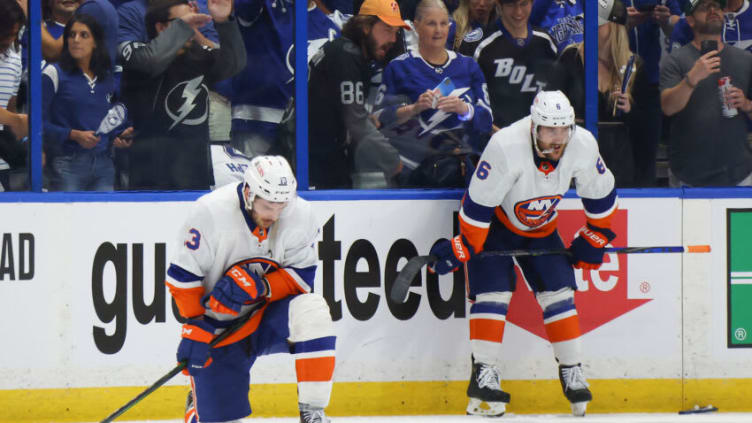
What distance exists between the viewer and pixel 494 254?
4.73 m

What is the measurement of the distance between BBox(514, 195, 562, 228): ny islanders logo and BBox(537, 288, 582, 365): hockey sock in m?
0.30

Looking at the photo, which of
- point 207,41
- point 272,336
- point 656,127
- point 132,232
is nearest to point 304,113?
point 207,41

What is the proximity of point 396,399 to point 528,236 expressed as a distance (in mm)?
874

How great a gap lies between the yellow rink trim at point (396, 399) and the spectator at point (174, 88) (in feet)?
2.86

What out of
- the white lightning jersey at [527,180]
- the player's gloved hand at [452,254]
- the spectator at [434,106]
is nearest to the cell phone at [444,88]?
the spectator at [434,106]

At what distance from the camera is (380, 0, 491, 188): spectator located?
492 centimetres

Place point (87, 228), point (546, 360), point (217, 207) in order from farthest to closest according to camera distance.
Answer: point (546, 360) < point (87, 228) < point (217, 207)

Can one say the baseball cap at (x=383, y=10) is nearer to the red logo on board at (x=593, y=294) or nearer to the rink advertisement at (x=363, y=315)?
the rink advertisement at (x=363, y=315)

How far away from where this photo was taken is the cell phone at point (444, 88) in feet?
16.3

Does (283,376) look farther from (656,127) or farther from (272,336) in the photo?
(656,127)

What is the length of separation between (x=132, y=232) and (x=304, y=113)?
0.84 metres

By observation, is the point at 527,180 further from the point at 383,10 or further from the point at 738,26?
the point at 738,26

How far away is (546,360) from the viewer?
16.4 ft

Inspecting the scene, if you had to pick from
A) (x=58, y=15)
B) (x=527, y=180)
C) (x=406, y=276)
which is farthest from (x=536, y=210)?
(x=58, y=15)
